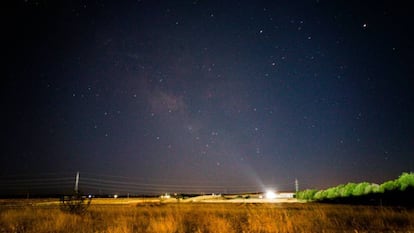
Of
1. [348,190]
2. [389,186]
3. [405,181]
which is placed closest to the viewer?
[405,181]

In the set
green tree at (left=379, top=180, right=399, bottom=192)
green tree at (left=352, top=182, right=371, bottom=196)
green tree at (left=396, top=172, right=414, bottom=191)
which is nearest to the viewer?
green tree at (left=396, top=172, right=414, bottom=191)

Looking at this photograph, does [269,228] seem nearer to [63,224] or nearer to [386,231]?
[386,231]

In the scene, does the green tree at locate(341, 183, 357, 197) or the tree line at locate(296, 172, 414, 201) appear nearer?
the tree line at locate(296, 172, 414, 201)

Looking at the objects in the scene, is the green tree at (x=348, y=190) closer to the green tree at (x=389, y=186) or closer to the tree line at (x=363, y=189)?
the tree line at (x=363, y=189)

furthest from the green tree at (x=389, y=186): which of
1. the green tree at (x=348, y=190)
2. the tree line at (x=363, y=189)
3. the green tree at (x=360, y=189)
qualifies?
the green tree at (x=348, y=190)

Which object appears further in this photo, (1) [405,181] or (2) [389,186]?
(2) [389,186]

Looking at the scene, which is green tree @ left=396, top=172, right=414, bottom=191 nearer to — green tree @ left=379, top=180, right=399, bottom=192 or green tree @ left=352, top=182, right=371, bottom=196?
green tree @ left=379, top=180, right=399, bottom=192

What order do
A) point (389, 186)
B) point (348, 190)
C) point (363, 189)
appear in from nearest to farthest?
point (389, 186)
point (363, 189)
point (348, 190)

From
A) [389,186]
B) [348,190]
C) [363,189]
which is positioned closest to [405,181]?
[389,186]

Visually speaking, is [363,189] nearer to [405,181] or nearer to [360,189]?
[360,189]

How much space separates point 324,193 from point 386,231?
4139 cm

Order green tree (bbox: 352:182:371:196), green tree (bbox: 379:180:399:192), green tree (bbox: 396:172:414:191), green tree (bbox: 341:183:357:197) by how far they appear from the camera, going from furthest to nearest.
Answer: green tree (bbox: 341:183:357:197) < green tree (bbox: 352:182:371:196) < green tree (bbox: 379:180:399:192) < green tree (bbox: 396:172:414:191)

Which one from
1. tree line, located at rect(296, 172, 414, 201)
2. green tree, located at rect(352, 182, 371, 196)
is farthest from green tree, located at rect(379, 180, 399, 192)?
green tree, located at rect(352, 182, 371, 196)

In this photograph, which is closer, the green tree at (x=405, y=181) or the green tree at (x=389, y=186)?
the green tree at (x=405, y=181)
